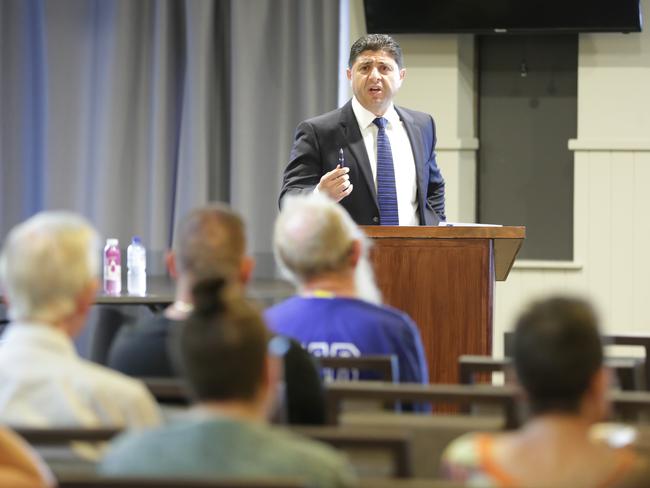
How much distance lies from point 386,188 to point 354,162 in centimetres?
20

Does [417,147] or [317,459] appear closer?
[317,459]

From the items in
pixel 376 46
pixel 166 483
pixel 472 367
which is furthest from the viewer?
pixel 376 46

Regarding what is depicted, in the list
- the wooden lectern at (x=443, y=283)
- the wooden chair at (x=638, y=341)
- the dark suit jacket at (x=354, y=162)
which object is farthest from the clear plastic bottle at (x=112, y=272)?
the wooden chair at (x=638, y=341)

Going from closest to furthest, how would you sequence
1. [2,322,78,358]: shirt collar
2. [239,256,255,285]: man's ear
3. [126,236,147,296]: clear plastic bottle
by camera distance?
1. [2,322,78,358]: shirt collar
2. [239,256,255,285]: man's ear
3. [126,236,147,296]: clear plastic bottle

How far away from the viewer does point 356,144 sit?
5.19m

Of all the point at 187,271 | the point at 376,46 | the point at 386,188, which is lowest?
the point at 187,271

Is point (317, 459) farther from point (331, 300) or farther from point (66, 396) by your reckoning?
point (331, 300)

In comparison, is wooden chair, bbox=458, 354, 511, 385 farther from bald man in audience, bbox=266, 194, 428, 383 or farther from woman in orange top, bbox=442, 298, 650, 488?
woman in orange top, bbox=442, 298, 650, 488

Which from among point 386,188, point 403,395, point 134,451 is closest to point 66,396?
point 134,451

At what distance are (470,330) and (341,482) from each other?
2619mm

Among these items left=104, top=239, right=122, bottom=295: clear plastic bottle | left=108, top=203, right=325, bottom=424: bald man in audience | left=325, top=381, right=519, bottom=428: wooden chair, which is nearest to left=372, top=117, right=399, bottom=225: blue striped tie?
left=104, top=239, right=122, bottom=295: clear plastic bottle

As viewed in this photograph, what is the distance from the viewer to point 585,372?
5.41ft

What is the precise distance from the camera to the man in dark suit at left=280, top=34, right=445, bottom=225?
5.09 meters

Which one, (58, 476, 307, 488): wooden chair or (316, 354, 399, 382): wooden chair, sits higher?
(316, 354, 399, 382): wooden chair
